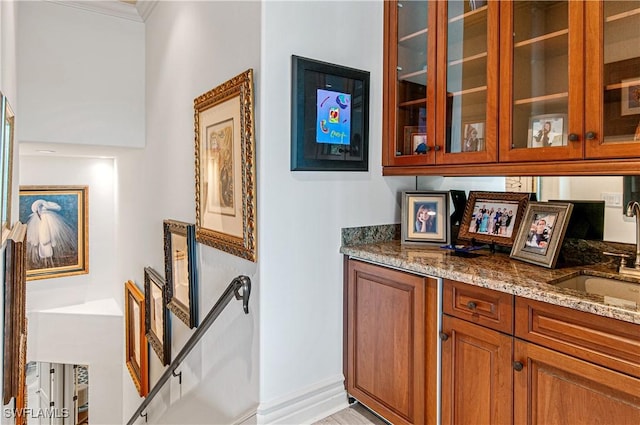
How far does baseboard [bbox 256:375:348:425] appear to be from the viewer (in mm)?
1734

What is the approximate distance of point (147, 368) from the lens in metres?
3.81

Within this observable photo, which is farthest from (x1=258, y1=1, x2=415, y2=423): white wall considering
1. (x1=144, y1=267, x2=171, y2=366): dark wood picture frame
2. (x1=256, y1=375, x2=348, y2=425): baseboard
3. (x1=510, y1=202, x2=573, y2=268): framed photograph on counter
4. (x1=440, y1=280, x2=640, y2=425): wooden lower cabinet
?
(x1=144, y1=267, x2=171, y2=366): dark wood picture frame

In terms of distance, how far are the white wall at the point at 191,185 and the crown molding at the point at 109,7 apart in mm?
185

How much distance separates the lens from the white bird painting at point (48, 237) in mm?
4613

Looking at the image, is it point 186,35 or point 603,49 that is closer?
point 603,49

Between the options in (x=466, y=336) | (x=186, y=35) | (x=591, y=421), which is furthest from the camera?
(x=186, y=35)

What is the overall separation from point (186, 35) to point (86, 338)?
414 centimetres

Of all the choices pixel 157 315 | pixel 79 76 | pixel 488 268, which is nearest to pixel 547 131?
pixel 488 268

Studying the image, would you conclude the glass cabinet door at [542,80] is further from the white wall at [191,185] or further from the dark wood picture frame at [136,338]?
the dark wood picture frame at [136,338]

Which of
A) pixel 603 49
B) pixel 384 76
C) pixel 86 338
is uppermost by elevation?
pixel 384 76

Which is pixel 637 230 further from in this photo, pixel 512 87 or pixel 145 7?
pixel 145 7

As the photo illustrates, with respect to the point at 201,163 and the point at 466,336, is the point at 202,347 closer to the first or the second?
the point at 201,163

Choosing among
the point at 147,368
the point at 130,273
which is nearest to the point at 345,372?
the point at 147,368

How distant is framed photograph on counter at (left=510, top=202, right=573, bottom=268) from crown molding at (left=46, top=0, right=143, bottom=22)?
3605 mm
